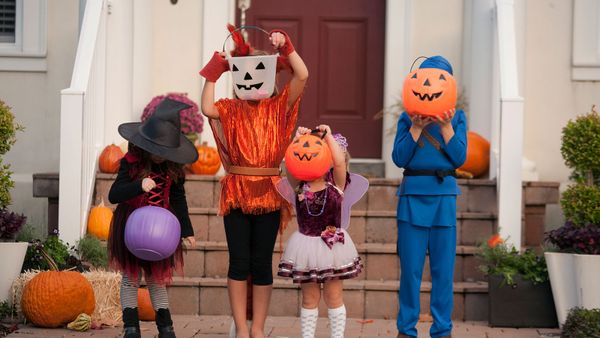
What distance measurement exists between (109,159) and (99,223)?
0.69 m

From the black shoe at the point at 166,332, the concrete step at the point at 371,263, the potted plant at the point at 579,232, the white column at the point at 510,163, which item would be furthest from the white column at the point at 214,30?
the black shoe at the point at 166,332

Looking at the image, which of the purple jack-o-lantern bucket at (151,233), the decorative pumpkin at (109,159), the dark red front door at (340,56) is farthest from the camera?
the dark red front door at (340,56)

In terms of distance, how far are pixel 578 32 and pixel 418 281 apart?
4227 mm

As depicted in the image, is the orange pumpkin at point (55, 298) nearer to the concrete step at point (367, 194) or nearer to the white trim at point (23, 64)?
the concrete step at point (367, 194)

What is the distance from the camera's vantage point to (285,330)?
726 cm

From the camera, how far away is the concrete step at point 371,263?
812 cm

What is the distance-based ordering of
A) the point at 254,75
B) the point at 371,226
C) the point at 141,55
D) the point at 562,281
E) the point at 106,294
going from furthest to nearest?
1. the point at 141,55
2. the point at 371,226
3. the point at 106,294
4. the point at 562,281
5. the point at 254,75

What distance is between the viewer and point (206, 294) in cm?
784

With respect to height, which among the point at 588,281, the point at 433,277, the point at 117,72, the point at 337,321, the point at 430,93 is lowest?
the point at 337,321

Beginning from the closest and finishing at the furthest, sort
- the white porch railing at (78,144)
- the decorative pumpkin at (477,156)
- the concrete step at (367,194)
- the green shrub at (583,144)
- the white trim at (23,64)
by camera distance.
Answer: the green shrub at (583,144)
the white porch railing at (78,144)
the concrete step at (367,194)
the decorative pumpkin at (477,156)
the white trim at (23,64)

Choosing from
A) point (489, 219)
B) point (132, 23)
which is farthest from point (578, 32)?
point (132, 23)

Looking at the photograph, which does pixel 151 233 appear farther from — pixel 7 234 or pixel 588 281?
pixel 588 281

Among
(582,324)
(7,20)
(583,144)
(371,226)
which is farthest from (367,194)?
(7,20)

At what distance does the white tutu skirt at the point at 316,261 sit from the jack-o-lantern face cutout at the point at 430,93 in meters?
0.83
